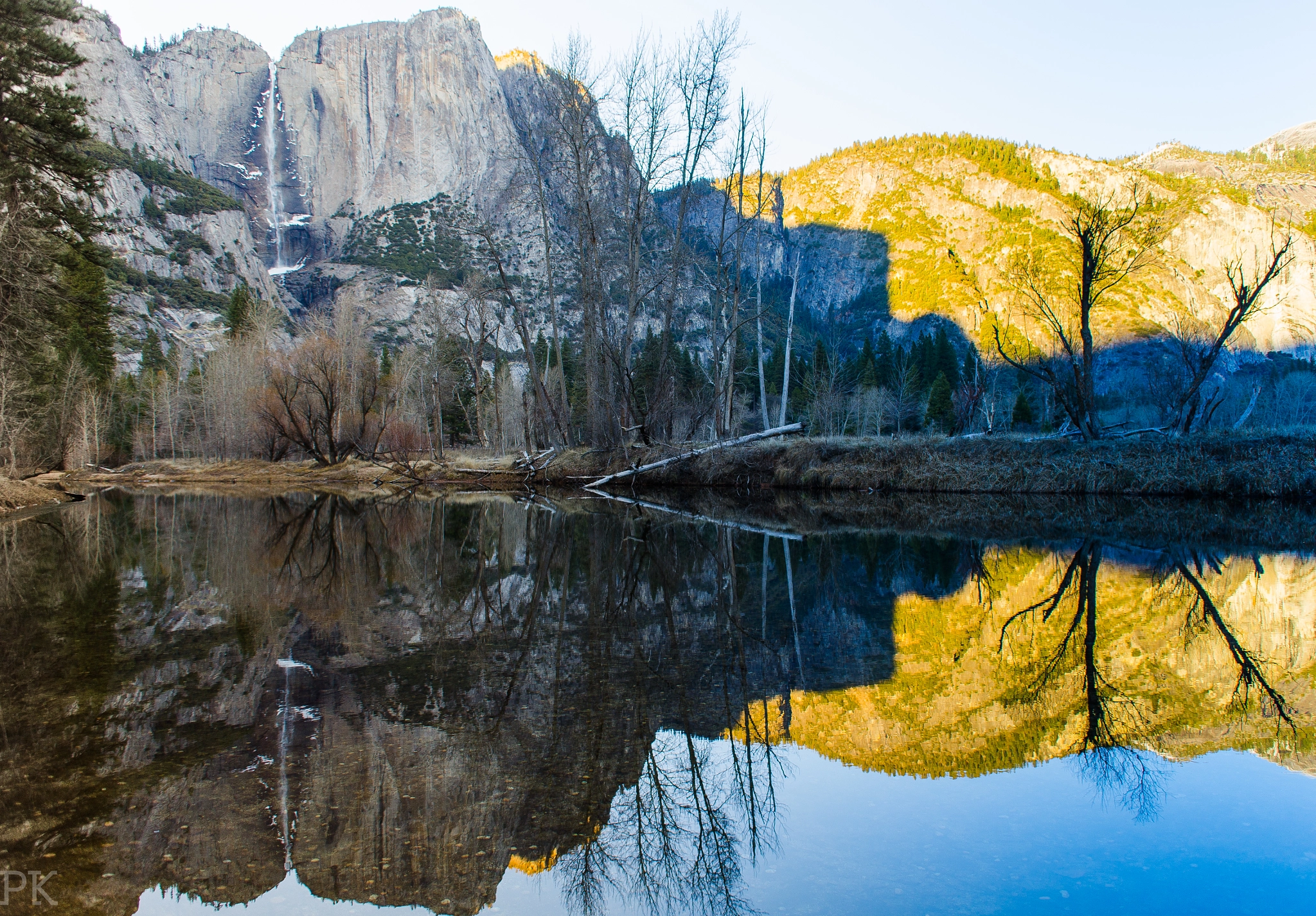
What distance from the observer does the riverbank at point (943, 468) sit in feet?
59.4

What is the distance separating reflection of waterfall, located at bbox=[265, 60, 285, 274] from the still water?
130m

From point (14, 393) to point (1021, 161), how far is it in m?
147

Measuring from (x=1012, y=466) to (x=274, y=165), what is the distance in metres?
139

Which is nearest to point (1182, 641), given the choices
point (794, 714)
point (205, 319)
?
point (794, 714)

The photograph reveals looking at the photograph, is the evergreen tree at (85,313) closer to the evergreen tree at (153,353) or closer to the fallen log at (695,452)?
the fallen log at (695,452)

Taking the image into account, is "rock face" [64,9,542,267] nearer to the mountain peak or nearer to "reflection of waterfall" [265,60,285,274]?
"reflection of waterfall" [265,60,285,274]

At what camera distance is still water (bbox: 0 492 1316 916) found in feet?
8.85

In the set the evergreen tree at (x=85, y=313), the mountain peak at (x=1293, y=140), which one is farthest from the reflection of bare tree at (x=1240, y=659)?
the mountain peak at (x=1293, y=140)

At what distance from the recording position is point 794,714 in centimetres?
430

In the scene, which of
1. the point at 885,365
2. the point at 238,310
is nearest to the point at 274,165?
the point at 238,310

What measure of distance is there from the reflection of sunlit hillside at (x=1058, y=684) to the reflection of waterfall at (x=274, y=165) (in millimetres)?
132578

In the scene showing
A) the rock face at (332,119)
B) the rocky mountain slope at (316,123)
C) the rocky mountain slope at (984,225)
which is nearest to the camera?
the rocky mountain slope at (984,225)

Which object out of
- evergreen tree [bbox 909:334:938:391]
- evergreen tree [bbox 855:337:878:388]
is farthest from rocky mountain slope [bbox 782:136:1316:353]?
evergreen tree [bbox 855:337:878:388]

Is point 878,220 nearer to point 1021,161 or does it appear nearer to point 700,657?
point 1021,161
